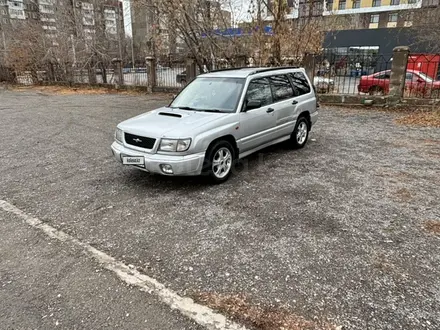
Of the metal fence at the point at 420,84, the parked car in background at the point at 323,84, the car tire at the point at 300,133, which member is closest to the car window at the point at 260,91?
the car tire at the point at 300,133

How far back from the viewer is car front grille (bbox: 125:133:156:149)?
15.0ft

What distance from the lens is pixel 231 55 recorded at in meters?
15.0

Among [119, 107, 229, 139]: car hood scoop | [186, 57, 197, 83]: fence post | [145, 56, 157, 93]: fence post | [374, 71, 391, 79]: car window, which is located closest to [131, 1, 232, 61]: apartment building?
[186, 57, 197, 83]: fence post

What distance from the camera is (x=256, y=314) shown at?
2477 mm

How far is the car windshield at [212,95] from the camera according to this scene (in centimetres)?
524

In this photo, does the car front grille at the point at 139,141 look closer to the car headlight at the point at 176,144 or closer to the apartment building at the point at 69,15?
the car headlight at the point at 176,144

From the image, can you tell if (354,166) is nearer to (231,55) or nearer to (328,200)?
(328,200)

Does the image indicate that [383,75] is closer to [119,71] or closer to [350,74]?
[350,74]

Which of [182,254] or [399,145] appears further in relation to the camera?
[399,145]

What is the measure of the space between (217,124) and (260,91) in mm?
1367

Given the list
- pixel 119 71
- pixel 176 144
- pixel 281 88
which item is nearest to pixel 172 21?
pixel 119 71

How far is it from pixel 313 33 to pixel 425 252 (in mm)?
12406

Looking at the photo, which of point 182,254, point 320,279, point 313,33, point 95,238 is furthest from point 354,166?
point 313,33

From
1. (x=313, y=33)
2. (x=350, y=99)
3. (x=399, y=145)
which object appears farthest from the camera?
(x=313, y=33)
